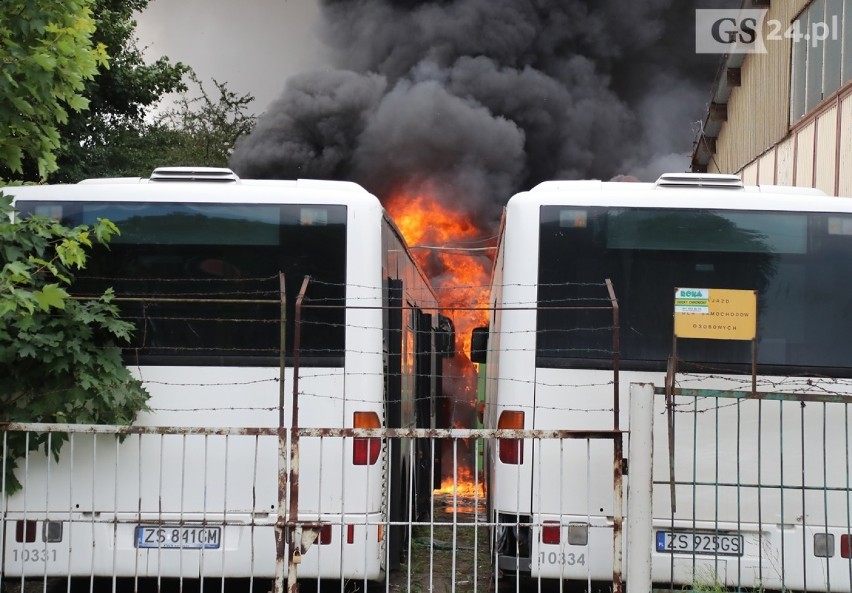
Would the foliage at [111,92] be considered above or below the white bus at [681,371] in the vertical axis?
above

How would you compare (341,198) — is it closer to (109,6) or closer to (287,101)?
(109,6)

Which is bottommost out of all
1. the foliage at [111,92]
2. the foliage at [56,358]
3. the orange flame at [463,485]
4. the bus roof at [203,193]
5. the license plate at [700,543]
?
the orange flame at [463,485]

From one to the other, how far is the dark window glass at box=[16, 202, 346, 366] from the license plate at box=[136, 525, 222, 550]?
1058mm

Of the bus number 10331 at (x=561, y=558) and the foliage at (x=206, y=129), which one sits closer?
the bus number 10331 at (x=561, y=558)

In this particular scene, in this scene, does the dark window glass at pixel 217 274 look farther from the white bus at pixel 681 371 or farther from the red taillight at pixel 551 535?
the red taillight at pixel 551 535

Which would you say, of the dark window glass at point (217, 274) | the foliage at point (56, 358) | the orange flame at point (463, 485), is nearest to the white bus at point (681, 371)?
the dark window glass at point (217, 274)

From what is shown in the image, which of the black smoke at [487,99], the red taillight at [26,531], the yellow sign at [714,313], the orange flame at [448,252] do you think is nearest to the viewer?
the yellow sign at [714,313]

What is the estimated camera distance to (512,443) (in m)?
6.75

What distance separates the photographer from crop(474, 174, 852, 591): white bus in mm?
6539

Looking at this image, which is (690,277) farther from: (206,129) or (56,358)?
(206,129)

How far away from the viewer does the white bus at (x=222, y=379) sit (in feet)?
21.5

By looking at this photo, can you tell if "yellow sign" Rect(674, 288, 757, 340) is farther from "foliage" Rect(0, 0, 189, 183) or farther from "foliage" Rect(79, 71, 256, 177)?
"foliage" Rect(79, 71, 256, 177)

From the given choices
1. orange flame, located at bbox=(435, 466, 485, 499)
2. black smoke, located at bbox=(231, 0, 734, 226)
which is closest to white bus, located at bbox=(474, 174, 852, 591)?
orange flame, located at bbox=(435, 466, 485, 499)

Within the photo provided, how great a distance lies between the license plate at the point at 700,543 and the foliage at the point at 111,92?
504 inches
